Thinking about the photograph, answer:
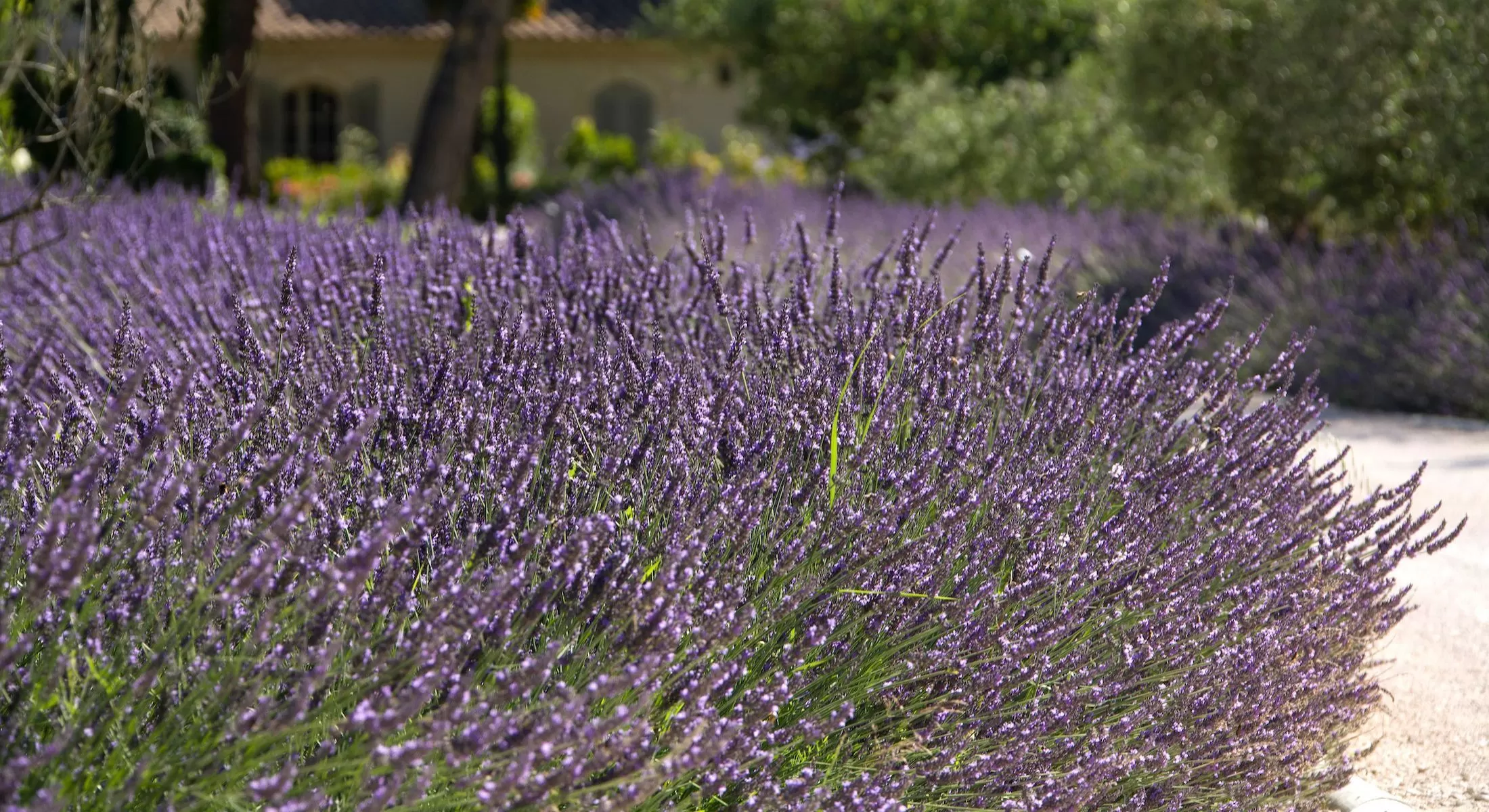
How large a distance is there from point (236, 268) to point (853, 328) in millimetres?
1760

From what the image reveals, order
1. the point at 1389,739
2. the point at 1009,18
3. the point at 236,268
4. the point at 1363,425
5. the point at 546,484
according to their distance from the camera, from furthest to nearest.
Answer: the point at 1009,18, the point at 1363,425, the point at 236,268, the point at 1389,739, the point at 546,484

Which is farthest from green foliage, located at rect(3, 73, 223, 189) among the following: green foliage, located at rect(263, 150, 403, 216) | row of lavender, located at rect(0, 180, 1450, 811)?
row of lavender, located at rect(0, 180, 1450, 811)

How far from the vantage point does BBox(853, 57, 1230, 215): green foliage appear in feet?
40.1

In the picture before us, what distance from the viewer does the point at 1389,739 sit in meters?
3.68

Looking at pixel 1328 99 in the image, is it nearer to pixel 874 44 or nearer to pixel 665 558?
pixel 665 558

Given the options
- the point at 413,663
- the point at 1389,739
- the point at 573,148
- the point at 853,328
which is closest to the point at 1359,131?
the point at 1389,739

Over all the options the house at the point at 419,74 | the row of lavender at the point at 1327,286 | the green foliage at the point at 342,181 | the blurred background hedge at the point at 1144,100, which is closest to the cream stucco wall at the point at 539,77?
the house at the point at 419,74

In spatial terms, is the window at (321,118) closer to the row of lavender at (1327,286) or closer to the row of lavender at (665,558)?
the row of lavender at (1327,286)

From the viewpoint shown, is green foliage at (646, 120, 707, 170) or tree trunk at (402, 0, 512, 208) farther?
green foliage at (646, 120, 707, 170)

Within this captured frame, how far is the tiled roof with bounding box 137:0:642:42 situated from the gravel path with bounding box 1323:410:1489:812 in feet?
63.1

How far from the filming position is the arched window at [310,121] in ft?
84.4

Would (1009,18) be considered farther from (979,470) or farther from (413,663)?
(413,663)

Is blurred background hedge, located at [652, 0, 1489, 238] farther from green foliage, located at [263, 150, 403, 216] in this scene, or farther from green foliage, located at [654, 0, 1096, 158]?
green foliage, located at [263, 150, 403, 216]

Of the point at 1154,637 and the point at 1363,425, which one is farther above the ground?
the point at 1154,637
